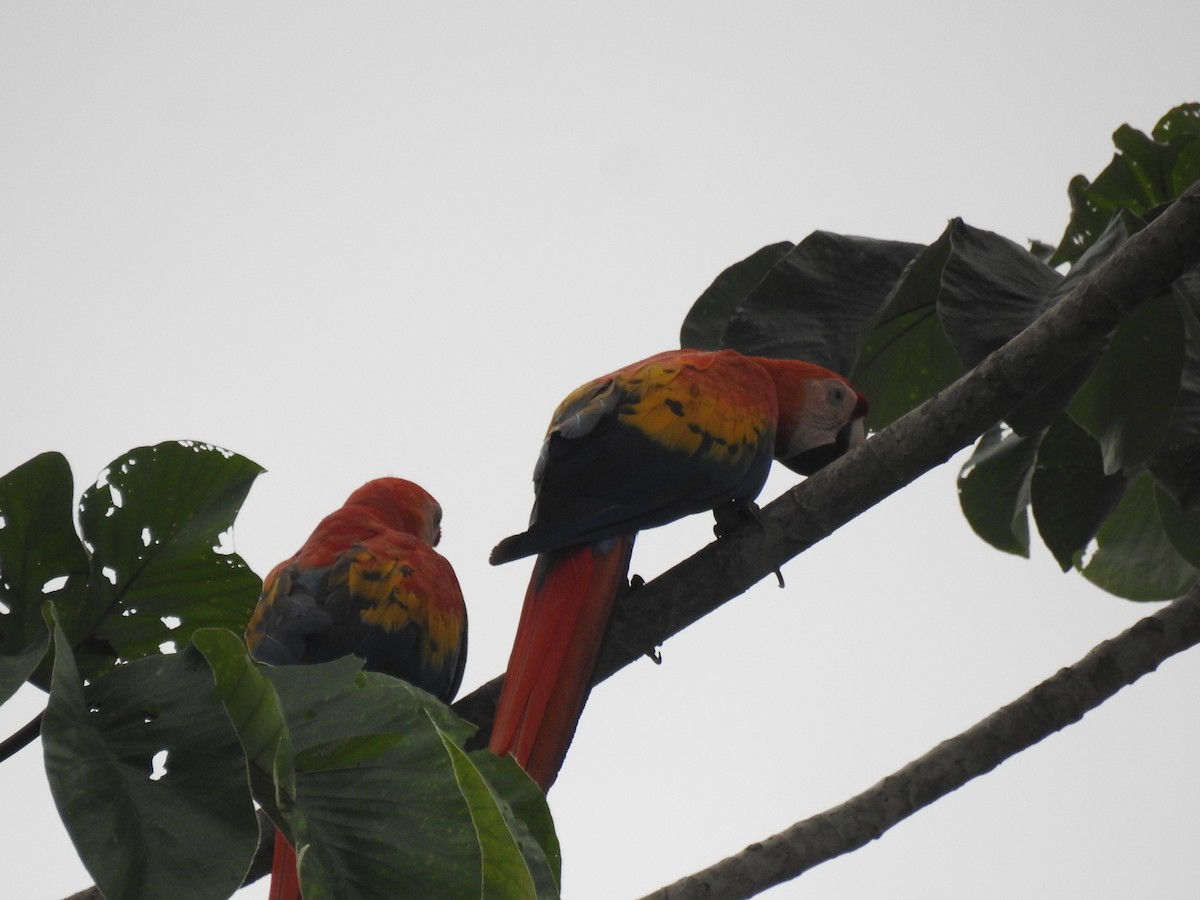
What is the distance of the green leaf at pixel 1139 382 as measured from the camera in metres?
1.74

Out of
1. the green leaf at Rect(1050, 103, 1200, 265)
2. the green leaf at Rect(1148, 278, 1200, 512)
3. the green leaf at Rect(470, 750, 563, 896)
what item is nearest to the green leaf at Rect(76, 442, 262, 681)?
the green leaf at Rect(470, 750, 563, 896)

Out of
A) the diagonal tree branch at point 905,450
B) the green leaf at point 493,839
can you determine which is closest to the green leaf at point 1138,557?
the diagonal tree branch at point 905,450

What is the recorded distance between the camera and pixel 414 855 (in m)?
0.95

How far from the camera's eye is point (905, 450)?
1.73 metres

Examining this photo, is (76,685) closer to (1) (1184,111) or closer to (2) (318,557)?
(2) (318,557)

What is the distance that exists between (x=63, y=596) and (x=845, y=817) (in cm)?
121

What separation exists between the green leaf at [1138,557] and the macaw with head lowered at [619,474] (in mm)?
585

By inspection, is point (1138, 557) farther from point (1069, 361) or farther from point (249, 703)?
point (249, 703)

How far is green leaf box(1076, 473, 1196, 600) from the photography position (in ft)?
8.45

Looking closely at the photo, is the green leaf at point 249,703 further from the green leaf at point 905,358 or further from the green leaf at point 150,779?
the green leaf at point 905,358

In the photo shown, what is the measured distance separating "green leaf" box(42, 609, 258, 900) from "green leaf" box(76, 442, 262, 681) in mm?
278

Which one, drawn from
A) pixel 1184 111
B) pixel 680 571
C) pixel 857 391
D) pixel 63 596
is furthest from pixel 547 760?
pixel 1184 111

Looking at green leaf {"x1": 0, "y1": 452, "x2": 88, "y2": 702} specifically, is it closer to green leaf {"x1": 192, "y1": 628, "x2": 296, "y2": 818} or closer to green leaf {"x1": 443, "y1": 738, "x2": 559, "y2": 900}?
green leaf {"x1": 192, "y1": 628, "x2": 296, "y2": 818}

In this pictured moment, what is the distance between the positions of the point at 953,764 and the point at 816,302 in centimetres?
88
